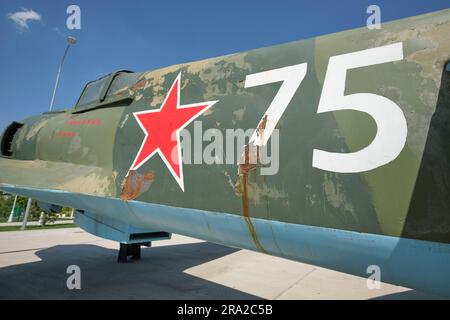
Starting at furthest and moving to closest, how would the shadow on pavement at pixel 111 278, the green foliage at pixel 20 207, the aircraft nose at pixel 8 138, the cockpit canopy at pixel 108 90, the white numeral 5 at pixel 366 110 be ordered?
1. the green foliage at pixel 20 207
2. the aircraft nose at pixel 8 138
3. the shadow on pavement at pixel 111 278
4. the cockpit canopy at pixel 108 90
5. the white numeral 5 at pixel 366 110

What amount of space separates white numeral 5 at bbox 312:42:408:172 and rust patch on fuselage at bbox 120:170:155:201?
183cm

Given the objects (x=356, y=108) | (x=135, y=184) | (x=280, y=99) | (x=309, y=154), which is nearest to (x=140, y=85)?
(x=135, y=184)

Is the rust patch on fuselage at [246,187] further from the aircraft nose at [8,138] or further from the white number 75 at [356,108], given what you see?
the aircraft nose at [8,138]

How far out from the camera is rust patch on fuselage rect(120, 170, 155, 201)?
127 inches

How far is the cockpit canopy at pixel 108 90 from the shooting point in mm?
4325

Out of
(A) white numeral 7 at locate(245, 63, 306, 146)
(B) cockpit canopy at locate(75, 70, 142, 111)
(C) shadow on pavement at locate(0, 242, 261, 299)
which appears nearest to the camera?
(A) white numeral 7 at locate(245, 63, 306, 146)

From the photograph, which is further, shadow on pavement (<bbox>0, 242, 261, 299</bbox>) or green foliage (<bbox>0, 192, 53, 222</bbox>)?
green foliage (<bbox>0, 192, 53, 222</bbox>)

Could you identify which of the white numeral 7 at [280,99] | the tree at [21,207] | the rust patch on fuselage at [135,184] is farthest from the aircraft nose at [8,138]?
the tree at [21,207]

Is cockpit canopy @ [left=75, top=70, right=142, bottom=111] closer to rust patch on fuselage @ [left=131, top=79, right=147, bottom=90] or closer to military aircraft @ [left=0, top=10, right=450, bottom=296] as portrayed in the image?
rust patch on fuselage @ [left=131, top=79, right=147, bottom=90]

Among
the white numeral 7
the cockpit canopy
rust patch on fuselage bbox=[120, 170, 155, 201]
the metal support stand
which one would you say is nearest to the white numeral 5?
the white numeral 7

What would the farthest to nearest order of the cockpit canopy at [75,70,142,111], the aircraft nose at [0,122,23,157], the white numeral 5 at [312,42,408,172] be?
the aircraft nose at [0,122,23,157] < the cockpit canopy at [75,70,142,111] < the white numeral 5 at [312,42,408,172]

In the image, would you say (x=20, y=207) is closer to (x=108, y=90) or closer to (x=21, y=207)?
(x=21, y=207)

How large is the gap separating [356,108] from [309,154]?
42cm

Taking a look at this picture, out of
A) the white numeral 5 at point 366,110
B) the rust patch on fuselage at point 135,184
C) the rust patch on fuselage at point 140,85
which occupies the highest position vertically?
the rust patch on fuselage at point 140,85
